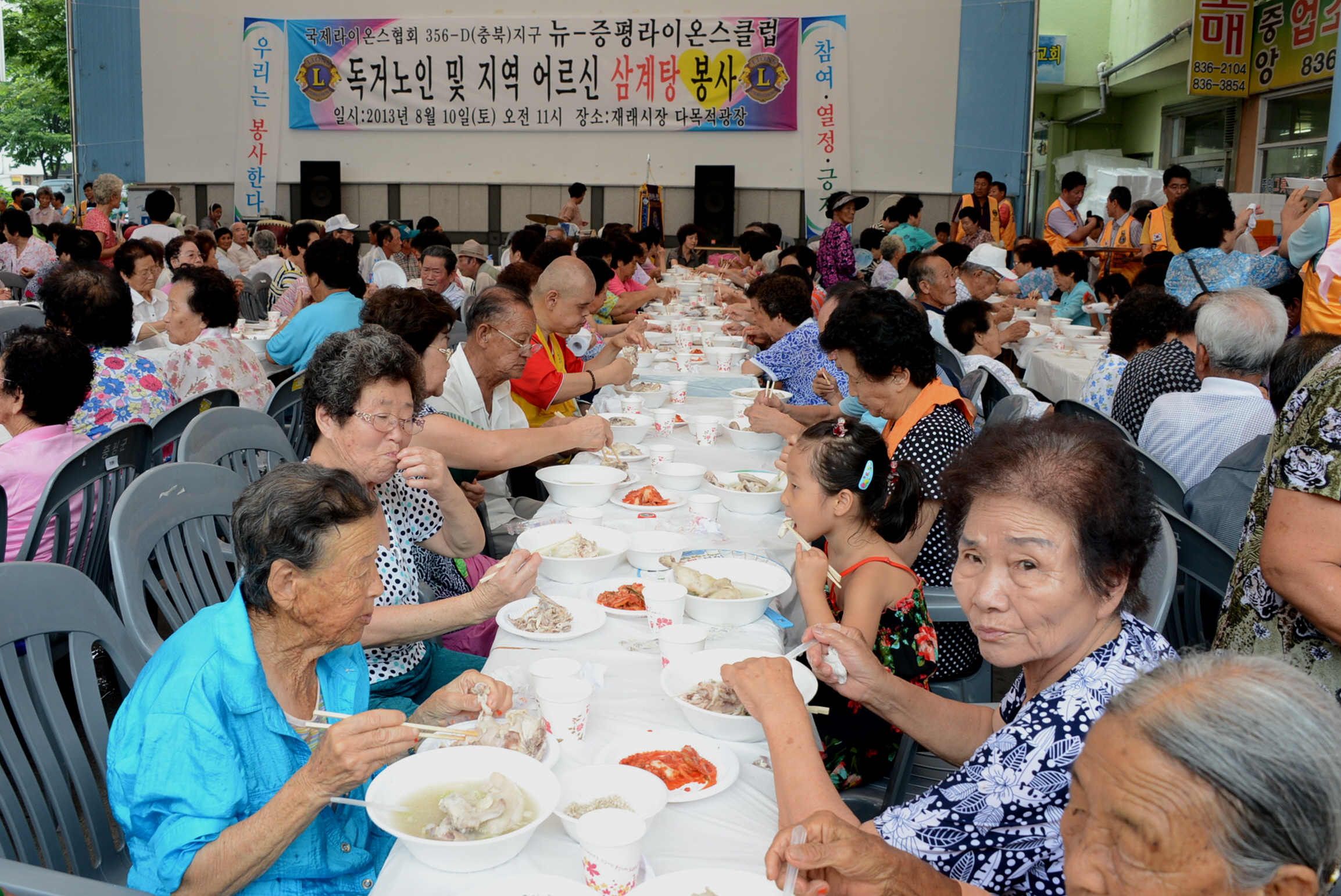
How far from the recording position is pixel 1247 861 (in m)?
0.80

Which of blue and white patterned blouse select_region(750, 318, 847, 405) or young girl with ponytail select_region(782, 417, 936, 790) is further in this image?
blue and white patterned blouse select_region(750, 318, 847, 405)

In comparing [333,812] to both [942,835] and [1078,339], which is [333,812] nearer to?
[942,835]

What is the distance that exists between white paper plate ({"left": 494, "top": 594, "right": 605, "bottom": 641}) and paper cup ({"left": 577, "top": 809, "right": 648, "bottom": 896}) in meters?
0.68

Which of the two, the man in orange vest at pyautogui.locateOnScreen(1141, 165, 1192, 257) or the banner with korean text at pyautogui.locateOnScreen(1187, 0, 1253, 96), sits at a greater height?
the banner with korean text at pyautogui.locateOnScreen(1187, 0, 1253, 96)

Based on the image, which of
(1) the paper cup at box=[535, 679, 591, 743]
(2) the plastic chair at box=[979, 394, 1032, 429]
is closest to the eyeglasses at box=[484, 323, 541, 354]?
(2) the plastic chair at box=[979, 394, 1032, 429]

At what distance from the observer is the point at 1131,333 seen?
421 centimetres

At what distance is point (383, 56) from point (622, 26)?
322 cm

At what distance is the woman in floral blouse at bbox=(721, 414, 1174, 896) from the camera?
4.09ft

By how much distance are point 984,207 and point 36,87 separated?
25.8 m

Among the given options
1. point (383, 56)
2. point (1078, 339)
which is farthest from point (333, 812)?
point (383, 56)

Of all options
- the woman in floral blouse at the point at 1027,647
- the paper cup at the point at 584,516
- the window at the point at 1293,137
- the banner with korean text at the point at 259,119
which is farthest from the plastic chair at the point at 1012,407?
the banner with korean text at the point at 259,119

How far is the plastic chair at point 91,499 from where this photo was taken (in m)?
2.37

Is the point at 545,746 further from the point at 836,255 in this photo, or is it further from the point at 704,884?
the point at 836,255

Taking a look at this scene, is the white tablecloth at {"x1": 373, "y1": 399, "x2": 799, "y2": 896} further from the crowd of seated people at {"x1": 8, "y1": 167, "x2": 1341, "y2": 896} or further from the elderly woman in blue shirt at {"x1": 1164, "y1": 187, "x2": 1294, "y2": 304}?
the elderly woman in blue shirt at {"x1": 1164, "y1": 187, "x2": 1294, "y2": 304}
